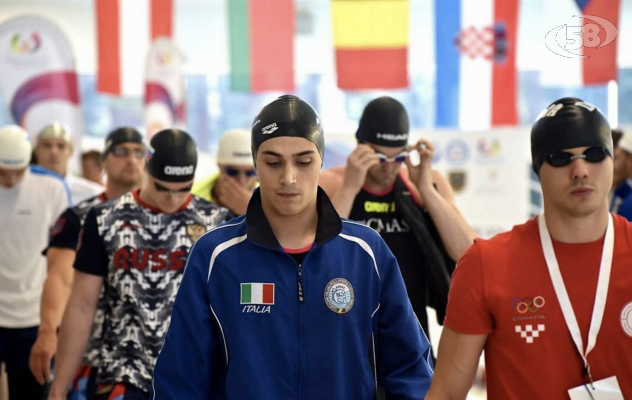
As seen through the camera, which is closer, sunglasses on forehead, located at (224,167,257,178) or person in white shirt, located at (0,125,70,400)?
sunglasses on forehead, located at (224,167,257,178)

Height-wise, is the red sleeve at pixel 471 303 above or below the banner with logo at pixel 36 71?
below

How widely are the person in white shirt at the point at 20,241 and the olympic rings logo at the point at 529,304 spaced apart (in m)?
4.56

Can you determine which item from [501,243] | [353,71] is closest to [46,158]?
[353,71]

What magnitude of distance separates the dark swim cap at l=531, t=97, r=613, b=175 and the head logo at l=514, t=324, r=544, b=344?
479 mm

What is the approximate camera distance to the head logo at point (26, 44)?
10.4m

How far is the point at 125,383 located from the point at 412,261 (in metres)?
1.47

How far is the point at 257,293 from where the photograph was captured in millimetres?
2850

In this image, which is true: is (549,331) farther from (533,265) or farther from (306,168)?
(306,168)

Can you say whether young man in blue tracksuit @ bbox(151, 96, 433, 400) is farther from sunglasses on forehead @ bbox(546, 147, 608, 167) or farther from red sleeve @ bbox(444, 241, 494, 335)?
sunglasses on forehead @ bbox(546, 147, 608, 167)

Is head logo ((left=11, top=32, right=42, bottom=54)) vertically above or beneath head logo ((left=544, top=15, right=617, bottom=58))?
above

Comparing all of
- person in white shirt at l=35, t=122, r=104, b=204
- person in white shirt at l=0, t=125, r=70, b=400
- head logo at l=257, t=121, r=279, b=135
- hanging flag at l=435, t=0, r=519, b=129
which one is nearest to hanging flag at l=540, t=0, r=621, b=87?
hanging flag at l=435, t=0, r=519, b=129

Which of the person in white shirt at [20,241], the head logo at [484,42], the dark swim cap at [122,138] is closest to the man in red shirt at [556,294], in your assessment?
the dark swim cap at [122,138]

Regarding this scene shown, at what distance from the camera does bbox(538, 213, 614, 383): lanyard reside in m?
2.58

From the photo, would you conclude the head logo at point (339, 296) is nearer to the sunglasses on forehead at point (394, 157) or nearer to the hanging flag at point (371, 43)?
the sunglasses on forehead at point (394, 157)
